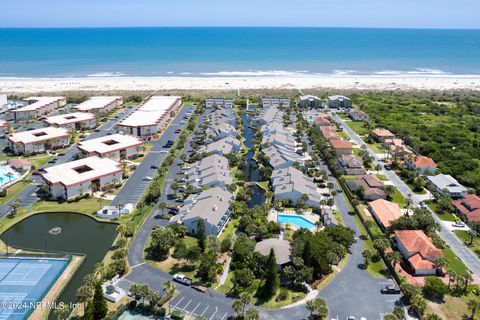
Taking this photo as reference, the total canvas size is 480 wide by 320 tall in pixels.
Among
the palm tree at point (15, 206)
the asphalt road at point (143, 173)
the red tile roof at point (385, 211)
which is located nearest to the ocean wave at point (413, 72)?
the asphalt road at point (143, 173)

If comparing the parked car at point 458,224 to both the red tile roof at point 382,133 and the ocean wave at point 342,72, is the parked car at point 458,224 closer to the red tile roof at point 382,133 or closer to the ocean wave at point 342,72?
the red tile roof at point 382,133

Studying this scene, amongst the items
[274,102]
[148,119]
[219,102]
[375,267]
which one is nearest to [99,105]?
[148,119]

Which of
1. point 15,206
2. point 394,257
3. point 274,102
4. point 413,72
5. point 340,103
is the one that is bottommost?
point 394,257

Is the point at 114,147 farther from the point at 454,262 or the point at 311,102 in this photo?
the point at 311,102

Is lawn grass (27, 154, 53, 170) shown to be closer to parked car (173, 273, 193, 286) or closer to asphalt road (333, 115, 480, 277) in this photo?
parked car (173, 273, 193, 286)

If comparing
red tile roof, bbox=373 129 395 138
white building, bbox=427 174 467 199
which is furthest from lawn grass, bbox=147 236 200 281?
red tile roof, bbox=373 129 395 138

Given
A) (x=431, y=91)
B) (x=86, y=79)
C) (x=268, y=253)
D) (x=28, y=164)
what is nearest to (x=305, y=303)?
(x=268, y=253)

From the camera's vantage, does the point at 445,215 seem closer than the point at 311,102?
Yes
